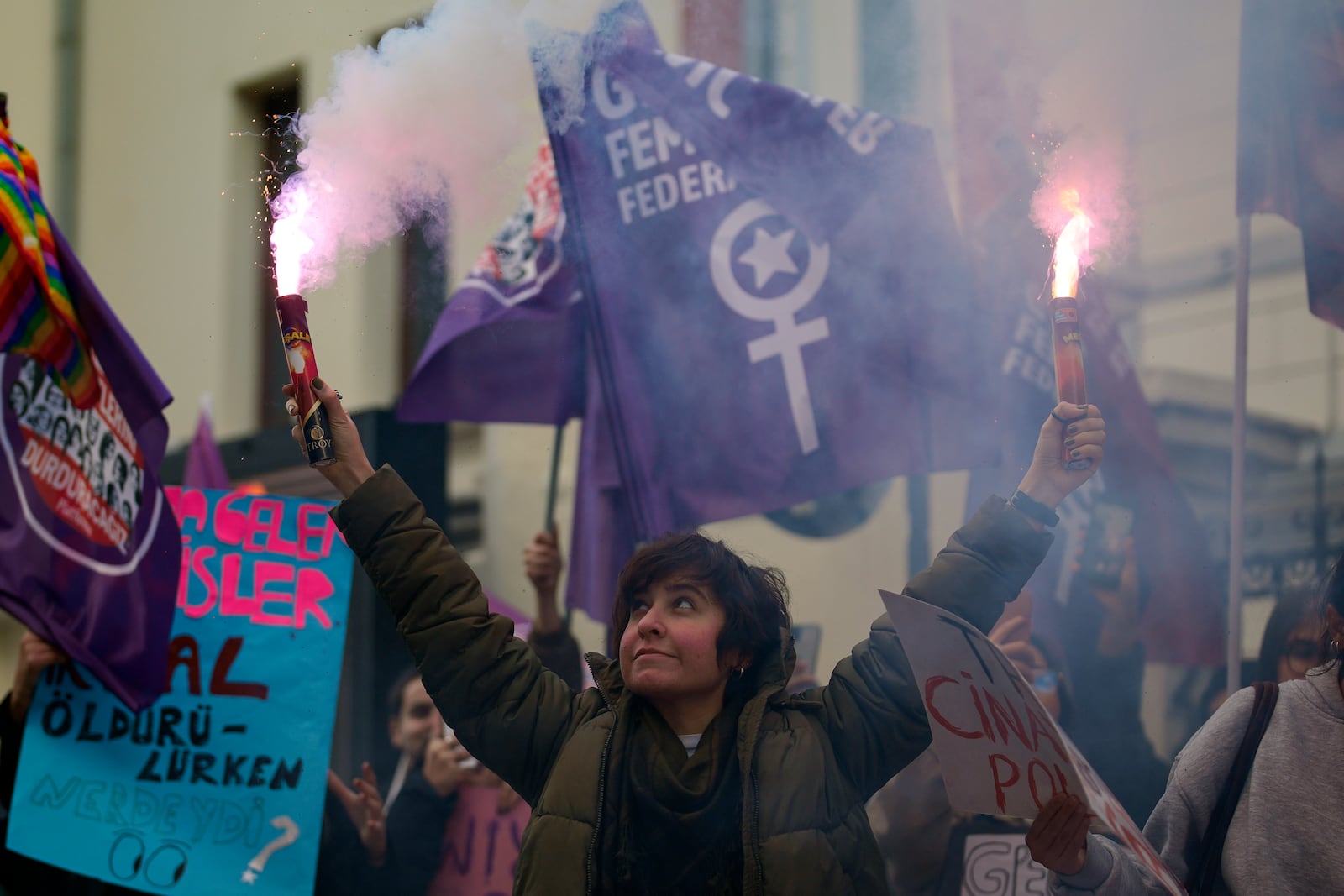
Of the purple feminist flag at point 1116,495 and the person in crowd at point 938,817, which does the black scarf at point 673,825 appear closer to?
the person in crowd at point 938,817

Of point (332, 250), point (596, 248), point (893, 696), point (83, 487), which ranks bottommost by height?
point (893, 696)

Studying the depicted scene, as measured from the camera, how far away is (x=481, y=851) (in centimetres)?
334

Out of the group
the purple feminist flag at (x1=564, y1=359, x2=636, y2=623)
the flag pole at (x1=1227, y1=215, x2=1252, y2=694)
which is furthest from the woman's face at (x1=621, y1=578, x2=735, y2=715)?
the purple feminist flag at (x1=564, y1=359, x2=636, y2=623)

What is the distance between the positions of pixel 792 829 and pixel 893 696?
0.81 feet

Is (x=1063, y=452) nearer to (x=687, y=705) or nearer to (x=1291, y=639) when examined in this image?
(x=687, y=705)

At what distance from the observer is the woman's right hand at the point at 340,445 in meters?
1.81

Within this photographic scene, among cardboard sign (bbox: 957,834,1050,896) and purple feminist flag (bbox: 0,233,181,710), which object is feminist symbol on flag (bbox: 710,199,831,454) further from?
purple feminist flag (bbox: 0,233,181,710)

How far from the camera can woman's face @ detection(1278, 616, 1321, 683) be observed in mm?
2670

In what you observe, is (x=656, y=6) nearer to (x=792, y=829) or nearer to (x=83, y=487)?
(x=83, y=487)

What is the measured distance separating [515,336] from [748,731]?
2251mm

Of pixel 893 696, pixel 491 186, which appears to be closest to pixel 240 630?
pixel 491 186

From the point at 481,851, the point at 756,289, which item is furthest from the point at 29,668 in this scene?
the point at 756,289

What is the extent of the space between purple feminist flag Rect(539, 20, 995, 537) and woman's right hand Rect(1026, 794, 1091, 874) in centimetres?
149

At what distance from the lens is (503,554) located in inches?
210
